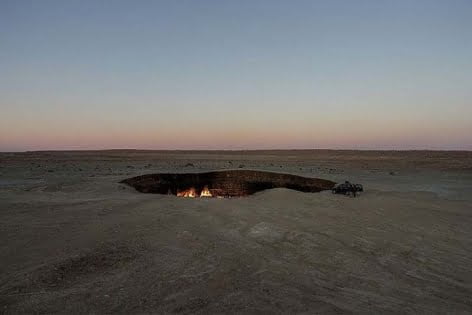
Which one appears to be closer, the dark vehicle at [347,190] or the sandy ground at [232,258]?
the sandy ground at [232,258]

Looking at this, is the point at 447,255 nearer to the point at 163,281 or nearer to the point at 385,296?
the point at 385,296

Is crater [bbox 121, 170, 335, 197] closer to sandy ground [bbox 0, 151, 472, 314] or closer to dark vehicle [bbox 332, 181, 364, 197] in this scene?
dark vehicle [bbox 332, 181, 364, 197]

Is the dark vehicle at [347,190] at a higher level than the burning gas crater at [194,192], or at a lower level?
higher

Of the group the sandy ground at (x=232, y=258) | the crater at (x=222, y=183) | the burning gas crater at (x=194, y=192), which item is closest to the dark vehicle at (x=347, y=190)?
the sandy ground at (x=232, y=258)

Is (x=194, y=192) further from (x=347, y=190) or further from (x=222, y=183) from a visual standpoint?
(x=347, y=190)

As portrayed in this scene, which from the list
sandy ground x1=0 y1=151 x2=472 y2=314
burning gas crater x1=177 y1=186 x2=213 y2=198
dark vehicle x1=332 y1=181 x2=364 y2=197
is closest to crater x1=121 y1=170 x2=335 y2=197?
burning gas crater x1=177 y1=186 x2=213 y2=198

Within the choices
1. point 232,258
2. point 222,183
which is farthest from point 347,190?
point 232,258

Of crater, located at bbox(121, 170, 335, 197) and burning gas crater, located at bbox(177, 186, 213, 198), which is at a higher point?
crater, located at bbox(121, 170, 335, 197)

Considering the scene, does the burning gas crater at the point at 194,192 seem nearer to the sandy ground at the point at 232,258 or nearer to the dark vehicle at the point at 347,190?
the sandy ground at the point at 232,258
